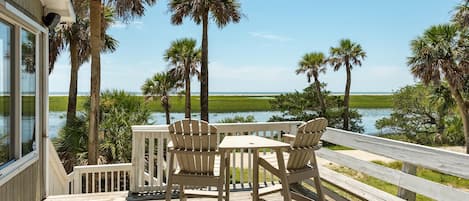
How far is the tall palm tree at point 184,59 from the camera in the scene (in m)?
16.8

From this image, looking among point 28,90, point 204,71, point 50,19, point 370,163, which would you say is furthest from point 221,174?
point 204,71

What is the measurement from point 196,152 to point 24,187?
1634 millimetres

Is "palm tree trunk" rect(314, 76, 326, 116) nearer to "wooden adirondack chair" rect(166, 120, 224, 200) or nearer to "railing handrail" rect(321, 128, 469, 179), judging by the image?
"railing handrail" rect(321, 128, 469, 179)

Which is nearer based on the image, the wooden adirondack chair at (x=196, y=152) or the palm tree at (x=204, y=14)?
the wooden adirondack chair at (x=196, y=152)

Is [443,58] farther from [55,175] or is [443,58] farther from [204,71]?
[55,175]

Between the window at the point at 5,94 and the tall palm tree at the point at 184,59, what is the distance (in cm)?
1377

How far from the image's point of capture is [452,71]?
14.1 m

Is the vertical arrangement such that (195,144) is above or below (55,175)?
above

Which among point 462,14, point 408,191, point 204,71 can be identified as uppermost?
point 462,14

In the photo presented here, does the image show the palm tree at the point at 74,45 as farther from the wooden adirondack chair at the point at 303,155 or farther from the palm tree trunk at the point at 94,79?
the wooden adirondack chair at the point at 303,155

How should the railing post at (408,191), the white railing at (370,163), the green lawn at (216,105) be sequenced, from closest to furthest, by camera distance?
the white railing at (370,163)
the railing post at (408,191)
the green lawn at (216,105)

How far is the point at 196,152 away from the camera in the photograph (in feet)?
11.3

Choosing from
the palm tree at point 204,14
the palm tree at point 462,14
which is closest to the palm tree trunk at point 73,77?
the palm tree at point 204,14

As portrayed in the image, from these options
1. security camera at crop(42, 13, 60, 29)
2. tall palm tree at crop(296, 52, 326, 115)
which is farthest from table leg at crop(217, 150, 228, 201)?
tall palm tree at crop(296, 52, 326, 115)
